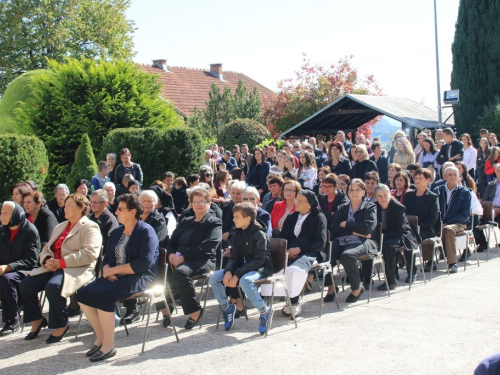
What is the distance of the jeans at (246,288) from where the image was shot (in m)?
6.31

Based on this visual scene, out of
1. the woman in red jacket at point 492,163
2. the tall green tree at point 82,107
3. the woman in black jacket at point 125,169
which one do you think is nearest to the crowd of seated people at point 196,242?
the woman in black jacket at point 125,169

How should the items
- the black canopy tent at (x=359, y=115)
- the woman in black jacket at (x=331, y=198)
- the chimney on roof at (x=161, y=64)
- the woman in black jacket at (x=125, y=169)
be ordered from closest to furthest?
the woman in black jacket at (x=331, y=198), the woman in black jacket at (x=125, y=169), the black canopy tent at (x=359, y=115), the chimney on roof at (x=161, y=64)

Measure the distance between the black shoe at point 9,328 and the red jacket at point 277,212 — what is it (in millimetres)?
3543

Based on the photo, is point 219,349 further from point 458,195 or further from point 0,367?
point 458,195

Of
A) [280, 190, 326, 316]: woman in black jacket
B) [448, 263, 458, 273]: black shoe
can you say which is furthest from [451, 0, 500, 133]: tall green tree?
[280, 190, 326, 316]: woman in black jacket

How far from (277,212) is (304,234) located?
1268 millimetres

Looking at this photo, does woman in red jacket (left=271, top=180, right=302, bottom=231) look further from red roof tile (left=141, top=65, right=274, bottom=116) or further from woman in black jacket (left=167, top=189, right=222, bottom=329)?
red roof tile (left=141, top=65, right=274, bottom=116)

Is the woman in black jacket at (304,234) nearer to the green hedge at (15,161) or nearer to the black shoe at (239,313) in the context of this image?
the black shoe at (239,313)

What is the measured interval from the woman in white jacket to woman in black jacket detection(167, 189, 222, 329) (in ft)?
15.7

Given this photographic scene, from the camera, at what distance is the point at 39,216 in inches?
297

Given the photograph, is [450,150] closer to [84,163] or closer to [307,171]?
[307,171]

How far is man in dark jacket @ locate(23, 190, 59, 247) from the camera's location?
295 inches

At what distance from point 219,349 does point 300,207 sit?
225cm

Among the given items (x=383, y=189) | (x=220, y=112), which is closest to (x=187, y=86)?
(x=220, y=112)
